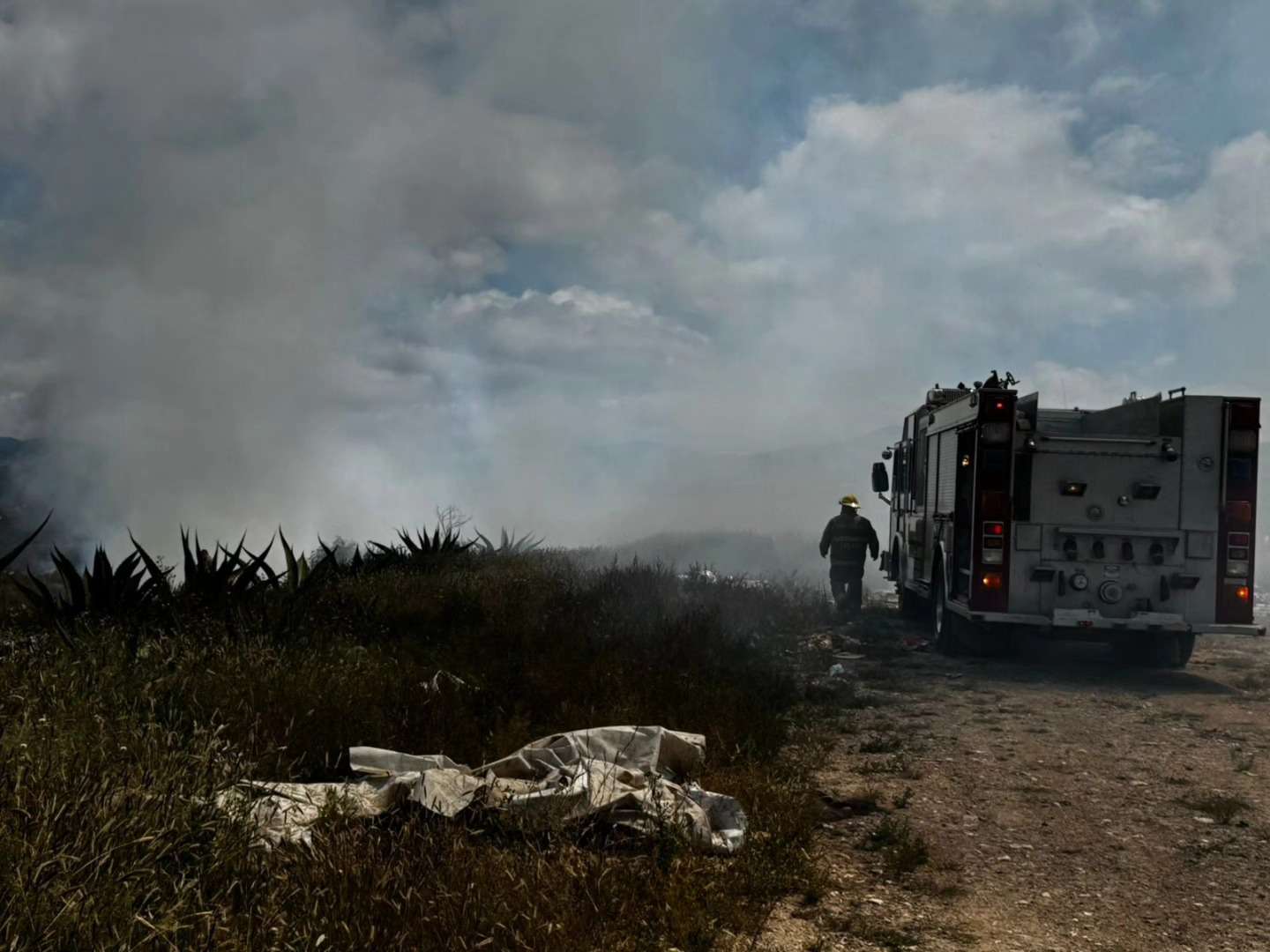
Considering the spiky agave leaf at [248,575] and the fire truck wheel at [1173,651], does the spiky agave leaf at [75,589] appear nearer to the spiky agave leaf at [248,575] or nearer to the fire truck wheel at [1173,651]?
the spiky agave leaf at [248,575]

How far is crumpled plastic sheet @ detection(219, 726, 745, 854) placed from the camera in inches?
162

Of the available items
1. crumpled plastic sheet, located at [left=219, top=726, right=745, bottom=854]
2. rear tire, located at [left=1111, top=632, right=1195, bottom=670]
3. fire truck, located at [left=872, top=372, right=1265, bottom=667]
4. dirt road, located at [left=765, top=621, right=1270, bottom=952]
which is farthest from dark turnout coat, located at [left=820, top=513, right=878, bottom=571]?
crumpled plastic sheet, located at [left=219, top=726, right=745, bottom=854]

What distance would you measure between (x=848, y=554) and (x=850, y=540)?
0.21 metres

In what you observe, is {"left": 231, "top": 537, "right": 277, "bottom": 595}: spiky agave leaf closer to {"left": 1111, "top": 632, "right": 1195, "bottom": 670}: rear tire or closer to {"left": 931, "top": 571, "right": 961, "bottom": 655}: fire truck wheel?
{"left": 931, "top": 571, "right": 961, "bottom": 655}: fire truck wheel

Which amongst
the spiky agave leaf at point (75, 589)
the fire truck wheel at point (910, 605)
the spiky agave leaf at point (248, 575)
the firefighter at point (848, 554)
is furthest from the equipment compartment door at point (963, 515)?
the spiky agave leaf at point (75, 589)

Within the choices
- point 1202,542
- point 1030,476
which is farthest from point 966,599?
point 1202,542

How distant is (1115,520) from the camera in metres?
10.9

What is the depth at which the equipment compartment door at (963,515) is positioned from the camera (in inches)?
441

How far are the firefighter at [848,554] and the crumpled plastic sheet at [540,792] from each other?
434 inches

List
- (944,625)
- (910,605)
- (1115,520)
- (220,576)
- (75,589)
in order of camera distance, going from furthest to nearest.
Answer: (910,605)
(944,625)
(1115,520)
(220,576)
(75,589)

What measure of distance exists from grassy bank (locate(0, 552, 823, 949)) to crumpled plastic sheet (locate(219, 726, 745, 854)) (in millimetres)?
120

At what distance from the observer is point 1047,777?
649cm

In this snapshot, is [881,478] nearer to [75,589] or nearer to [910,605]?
[910,605]

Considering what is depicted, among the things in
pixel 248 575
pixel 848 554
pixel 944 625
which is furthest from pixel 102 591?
pixel 848 554
